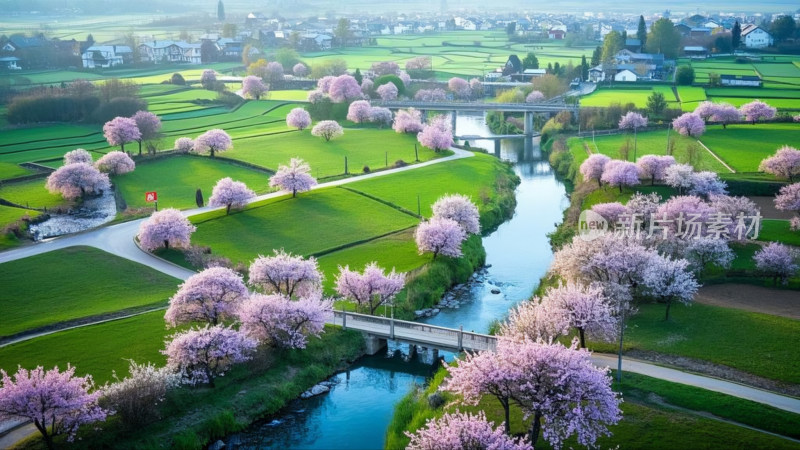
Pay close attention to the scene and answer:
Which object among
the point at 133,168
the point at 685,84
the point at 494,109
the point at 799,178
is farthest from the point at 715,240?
the point at 685,84

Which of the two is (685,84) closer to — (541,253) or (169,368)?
(541,253)

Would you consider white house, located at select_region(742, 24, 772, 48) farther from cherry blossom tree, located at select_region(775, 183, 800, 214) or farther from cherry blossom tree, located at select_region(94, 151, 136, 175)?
cherry blossom tree, located at select_region(94, 151, 136, 175)

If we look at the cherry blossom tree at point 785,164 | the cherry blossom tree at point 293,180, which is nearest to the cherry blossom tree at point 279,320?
the cherry blossom tree at point 293,180

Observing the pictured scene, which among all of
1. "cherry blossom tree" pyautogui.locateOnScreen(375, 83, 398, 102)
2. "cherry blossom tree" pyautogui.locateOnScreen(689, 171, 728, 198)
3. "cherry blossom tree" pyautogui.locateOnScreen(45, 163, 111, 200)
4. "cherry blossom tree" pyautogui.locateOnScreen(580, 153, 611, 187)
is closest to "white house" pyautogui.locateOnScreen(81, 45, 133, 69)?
"cherry blossom tree" pyautogui.locateOnScreen(375, 83, 398, 102)

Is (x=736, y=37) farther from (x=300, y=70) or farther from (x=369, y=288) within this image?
(x=369, y=288)

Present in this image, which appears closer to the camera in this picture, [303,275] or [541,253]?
[303,275]

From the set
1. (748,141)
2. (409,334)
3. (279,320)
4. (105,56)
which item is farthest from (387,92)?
(279,320)

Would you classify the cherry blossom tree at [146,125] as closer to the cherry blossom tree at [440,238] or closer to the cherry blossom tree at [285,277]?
the cherry blossom tree at [440,238]
